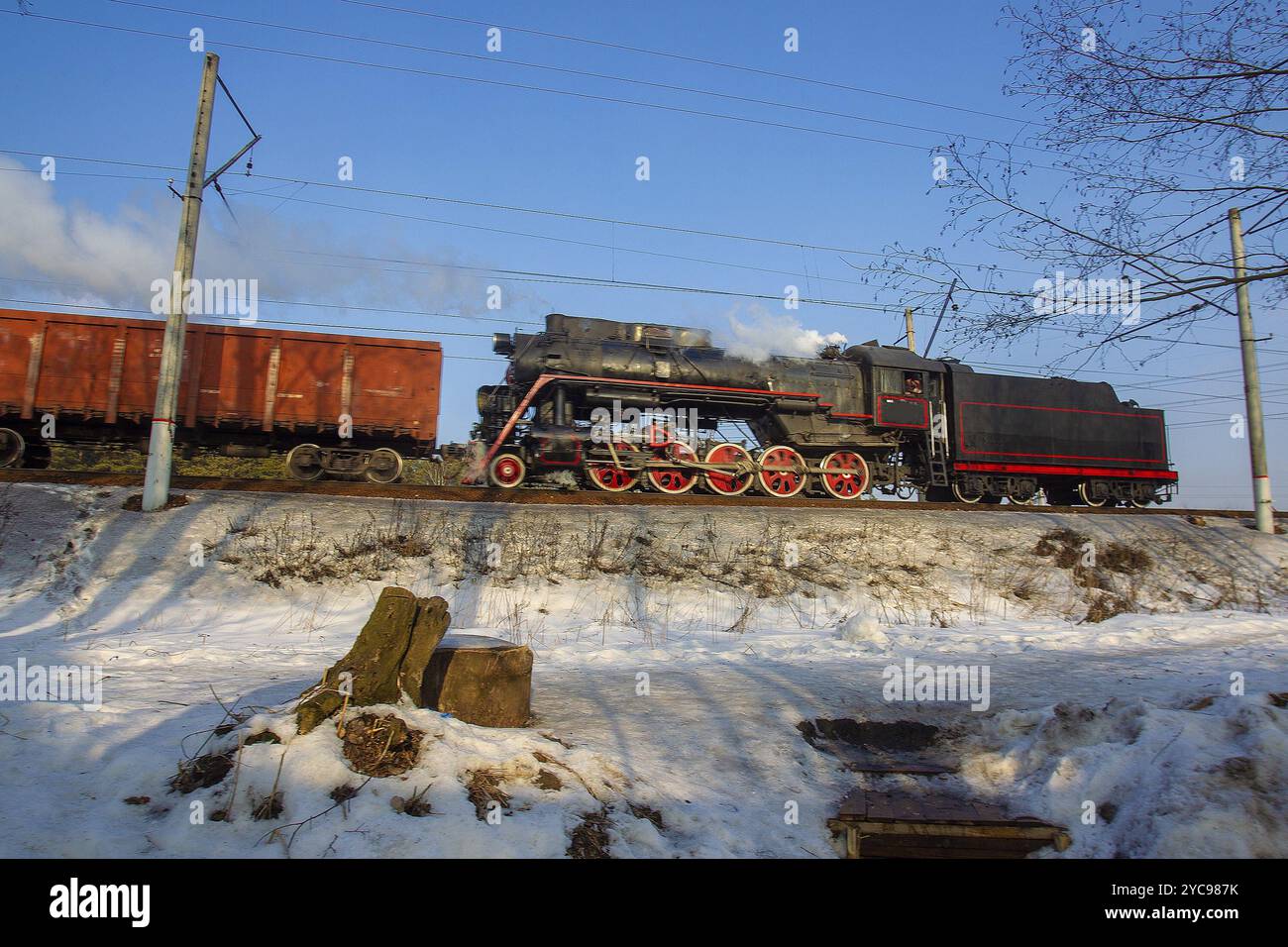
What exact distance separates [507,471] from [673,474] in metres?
3.56

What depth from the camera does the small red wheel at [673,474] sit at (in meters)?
15.7

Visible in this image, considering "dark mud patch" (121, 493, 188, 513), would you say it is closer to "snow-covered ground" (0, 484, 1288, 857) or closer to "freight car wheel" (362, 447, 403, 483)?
"snow-covered ground" (0, 484, 1288, 857)

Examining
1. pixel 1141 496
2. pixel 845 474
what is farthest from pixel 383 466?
pixel 1141 496

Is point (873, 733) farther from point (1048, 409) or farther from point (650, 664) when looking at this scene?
point (1048, 409)

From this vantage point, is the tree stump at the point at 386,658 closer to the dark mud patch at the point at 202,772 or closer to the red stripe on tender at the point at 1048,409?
the dark mud patch at the point at 202,772

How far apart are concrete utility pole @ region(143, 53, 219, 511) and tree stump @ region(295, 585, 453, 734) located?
28.1 ft

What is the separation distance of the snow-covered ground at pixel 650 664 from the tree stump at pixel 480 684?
32 centimetres

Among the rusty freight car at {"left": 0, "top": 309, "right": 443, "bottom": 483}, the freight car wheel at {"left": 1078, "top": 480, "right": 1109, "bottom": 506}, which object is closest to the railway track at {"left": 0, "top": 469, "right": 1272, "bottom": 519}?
the rusty freight car at {"left": 0, "top": 309, "right": 443, "bottom": 483}

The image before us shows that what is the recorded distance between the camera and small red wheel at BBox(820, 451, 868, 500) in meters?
17.1

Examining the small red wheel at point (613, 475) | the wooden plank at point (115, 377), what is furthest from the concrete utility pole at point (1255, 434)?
the wooden plank at point (115, 377)

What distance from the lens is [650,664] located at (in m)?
7.96
